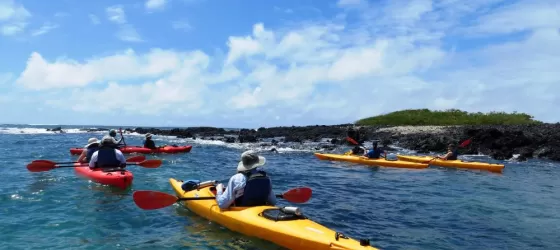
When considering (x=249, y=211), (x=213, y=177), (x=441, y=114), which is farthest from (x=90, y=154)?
(x=441, y=114)

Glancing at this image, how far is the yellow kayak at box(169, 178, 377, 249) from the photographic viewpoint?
17.6 feet

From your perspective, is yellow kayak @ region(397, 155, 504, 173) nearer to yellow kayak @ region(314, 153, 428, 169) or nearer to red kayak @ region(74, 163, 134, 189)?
yellow kayak @ region(314, 153, 428, 169)

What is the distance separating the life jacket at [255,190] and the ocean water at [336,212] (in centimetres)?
58

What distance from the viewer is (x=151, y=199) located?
24.1 ft

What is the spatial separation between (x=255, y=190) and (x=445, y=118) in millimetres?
38927

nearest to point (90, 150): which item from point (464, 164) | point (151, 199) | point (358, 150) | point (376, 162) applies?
point (151, 199)

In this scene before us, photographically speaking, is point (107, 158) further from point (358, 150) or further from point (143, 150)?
point (358, 150)

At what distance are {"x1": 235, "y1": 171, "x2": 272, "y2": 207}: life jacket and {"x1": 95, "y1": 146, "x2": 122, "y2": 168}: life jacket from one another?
18.0ft

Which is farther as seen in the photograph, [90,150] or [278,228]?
[90,150]

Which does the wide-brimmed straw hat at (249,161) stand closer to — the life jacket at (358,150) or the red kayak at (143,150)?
the life jacket at (358,150)

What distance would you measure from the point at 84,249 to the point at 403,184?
30.4 feet

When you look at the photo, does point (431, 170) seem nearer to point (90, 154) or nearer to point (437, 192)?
point (437, 192)

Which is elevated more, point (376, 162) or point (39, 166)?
point (376, 162)

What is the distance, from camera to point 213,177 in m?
13.9
